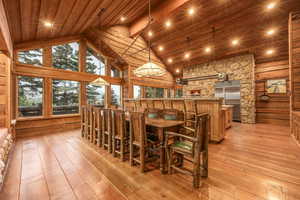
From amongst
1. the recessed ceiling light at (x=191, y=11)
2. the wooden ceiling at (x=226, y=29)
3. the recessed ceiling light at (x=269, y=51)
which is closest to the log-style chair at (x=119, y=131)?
the wooden ceiling at (x=226, y=29)

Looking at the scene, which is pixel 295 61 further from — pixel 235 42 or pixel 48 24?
pixel 48 24

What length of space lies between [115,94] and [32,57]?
3.62 m

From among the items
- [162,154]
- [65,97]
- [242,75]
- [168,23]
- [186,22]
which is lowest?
[162,154]

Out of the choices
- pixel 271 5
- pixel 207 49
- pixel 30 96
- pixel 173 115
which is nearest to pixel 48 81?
pixel 30 96

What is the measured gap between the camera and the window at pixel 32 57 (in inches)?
173

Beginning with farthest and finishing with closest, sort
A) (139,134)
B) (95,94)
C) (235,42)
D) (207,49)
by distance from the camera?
(207,49), (95,94), (235,42), (139,134)

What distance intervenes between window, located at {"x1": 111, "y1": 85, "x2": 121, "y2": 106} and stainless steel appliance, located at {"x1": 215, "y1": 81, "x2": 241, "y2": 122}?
5.75 metres

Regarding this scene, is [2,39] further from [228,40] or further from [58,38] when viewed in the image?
[228,40]

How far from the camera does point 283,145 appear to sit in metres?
3.27

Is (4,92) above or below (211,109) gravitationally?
above

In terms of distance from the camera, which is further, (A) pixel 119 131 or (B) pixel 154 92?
(B) pixel 154 92

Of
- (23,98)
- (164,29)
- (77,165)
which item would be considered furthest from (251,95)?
(23,98)

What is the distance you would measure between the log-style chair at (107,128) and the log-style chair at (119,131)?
0.18m

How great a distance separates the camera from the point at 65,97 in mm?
5316
